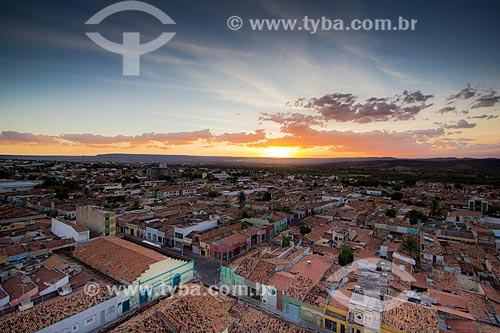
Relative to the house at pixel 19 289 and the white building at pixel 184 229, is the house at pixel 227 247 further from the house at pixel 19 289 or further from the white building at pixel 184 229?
the house at pixel 19 289

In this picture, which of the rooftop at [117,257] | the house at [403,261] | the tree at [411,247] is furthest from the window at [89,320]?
the tree at [411,247]

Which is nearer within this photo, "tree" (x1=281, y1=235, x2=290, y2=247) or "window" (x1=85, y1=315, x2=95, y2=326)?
"window" (x1=85, y1=315, x2=95, y2=326)

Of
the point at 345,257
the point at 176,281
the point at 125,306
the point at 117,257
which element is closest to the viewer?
the point at 125,306

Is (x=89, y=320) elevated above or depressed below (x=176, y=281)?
above

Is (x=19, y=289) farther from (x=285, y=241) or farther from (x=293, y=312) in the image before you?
(x=285, y=241)

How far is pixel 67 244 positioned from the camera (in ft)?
62.4

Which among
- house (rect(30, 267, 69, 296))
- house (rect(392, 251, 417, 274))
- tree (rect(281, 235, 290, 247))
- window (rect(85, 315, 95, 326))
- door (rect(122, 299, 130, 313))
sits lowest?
door (rect(122, 299, 130, 313))

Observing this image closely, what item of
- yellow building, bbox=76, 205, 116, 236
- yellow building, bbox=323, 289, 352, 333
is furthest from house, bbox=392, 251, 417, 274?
yellow building, bbox=76, 205, 116, 236

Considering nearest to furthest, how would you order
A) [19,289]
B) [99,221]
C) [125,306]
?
1. [19,289]
2. [125,306]
3. [99,221]

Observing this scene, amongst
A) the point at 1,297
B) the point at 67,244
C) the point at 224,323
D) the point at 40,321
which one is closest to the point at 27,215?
the point at 67,244

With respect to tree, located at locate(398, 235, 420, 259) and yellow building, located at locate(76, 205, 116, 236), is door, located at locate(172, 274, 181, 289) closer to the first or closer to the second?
yellow building, located at locate(76, 205, 116, 236)

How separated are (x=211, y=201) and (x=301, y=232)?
19.0 meters

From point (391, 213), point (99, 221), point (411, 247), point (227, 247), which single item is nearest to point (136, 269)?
point (227, 247)

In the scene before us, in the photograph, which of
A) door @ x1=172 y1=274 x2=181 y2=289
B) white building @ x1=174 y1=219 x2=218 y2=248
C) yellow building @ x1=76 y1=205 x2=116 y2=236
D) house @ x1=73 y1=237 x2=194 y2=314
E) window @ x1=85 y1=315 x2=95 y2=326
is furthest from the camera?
yellow building @ x1=76 y1=205 x2=116 y2=236
